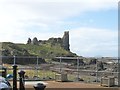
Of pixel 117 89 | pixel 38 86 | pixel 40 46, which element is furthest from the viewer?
pixel 40 46

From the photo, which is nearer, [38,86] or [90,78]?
[38,86]

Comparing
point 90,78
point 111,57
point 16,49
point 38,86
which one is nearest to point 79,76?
point 90,78

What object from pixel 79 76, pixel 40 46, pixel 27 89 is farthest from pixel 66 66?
pixel 40 46

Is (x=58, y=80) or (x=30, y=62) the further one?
(x=30, y=62)

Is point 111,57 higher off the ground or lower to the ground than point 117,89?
higher

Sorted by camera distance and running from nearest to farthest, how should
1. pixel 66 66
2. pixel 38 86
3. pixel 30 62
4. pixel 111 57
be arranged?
pixel 38 86
pixel 111 57
pixel 66 66
pixel 30 62

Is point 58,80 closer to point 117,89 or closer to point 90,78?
point 90,78

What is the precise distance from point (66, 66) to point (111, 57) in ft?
14.9

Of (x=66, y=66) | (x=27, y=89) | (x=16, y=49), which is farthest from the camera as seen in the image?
(x=16, y=49)

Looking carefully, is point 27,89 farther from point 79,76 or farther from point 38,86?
point 38,86

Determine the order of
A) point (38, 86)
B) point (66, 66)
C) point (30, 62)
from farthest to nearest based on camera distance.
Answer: point (30, 62), point (66, 66), point (38, 86)

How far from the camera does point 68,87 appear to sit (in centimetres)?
1786

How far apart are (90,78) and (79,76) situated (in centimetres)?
53

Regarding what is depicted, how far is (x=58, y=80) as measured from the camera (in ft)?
67.7
